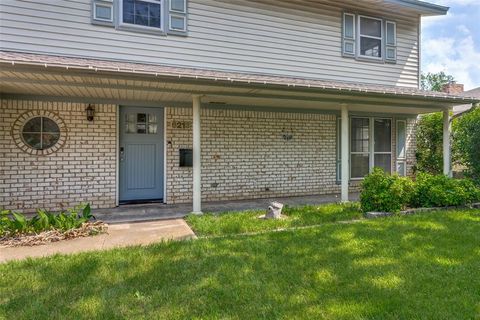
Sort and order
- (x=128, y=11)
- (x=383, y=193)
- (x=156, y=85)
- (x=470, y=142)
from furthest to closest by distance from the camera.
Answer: (x=470, y=142)
(x=128, y=11)
(x=383, y=193)
(x=156, y=85)

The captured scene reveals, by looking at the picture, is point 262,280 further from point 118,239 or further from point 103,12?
point 103,12

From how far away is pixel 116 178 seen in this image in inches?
267

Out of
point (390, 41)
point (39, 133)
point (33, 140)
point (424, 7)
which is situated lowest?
point (33, 140)

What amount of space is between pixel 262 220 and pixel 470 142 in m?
6.13

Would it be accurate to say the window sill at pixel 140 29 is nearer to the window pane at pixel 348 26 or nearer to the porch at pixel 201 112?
the porch at pixel 201 112

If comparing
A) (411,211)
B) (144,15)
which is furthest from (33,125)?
(411,211)

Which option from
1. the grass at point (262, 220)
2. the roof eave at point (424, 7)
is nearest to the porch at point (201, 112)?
the grass at point (262, 220)

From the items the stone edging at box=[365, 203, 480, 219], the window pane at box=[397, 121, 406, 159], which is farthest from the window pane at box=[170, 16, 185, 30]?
the window pane at box=[397, 121, 406, 159]

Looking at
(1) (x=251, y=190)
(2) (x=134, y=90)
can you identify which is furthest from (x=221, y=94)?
(1) (x=251, y=190)

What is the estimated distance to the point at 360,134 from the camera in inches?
365

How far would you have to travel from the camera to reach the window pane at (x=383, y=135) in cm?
945

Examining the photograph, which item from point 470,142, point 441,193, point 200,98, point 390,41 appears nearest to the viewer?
point 200,98

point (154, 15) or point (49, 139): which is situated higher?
point (154, 15)

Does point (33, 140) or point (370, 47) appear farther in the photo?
point (370, 47)
